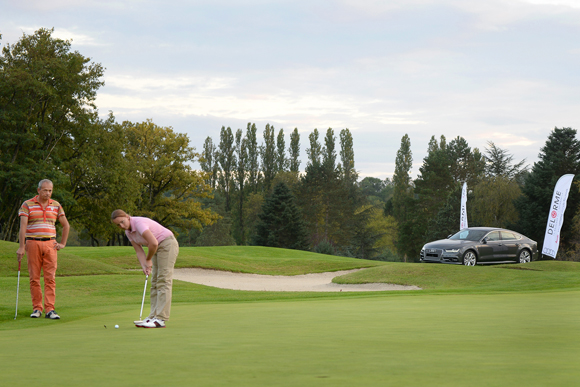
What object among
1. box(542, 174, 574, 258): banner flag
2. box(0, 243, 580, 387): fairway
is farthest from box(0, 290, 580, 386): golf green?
box(542, 174, 574, 258): banner flag

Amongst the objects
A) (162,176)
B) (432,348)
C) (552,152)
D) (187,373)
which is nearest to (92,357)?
(187,373)

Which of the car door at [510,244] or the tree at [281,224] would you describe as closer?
the car door at [510,244]

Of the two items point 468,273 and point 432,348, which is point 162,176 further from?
point 432,348

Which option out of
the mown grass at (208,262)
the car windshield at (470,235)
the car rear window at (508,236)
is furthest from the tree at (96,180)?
the car rear window at (508,236)

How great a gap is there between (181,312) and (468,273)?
12.0m

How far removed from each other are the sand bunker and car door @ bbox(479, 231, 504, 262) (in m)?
4.84

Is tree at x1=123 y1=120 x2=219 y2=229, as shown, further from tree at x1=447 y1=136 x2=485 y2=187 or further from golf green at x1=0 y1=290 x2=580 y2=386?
tree at x1=447 y1=136 x2=485 y2=187

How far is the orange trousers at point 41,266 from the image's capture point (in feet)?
31.8

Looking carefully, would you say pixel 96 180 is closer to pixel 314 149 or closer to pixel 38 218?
pixel 38 218

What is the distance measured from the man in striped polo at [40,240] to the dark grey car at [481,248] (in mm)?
15640

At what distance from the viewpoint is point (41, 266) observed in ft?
32.2

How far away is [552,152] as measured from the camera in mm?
54594

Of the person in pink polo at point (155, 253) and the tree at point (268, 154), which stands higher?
the tree at point (268, 154)

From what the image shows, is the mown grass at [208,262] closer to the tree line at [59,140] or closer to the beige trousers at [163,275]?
the tree line at [59,140]
